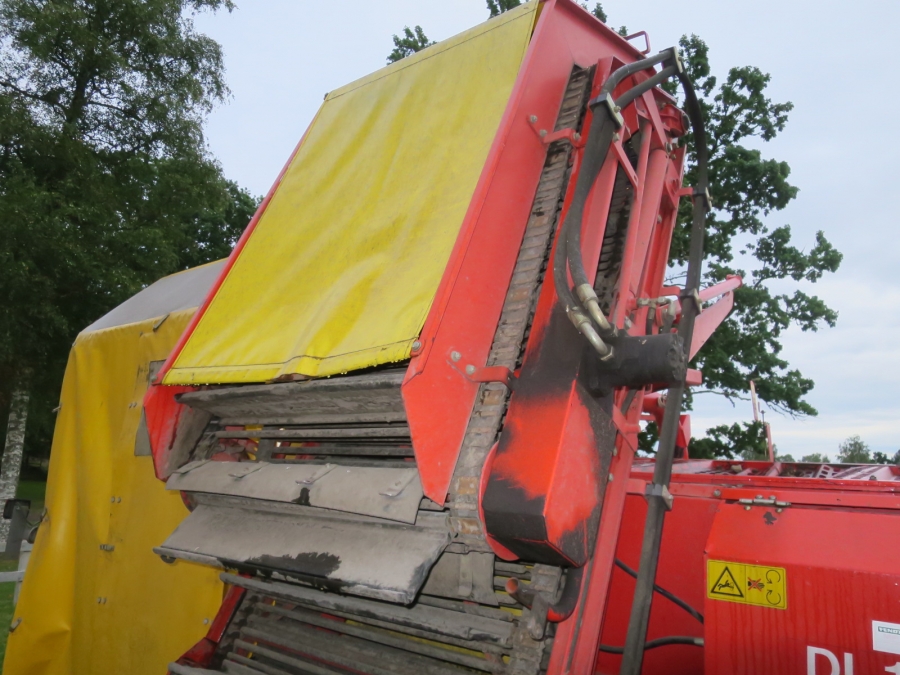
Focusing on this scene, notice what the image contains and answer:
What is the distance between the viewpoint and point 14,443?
34.9 feet

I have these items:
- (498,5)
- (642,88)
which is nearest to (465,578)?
(642,88)

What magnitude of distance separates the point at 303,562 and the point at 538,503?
0.78 m

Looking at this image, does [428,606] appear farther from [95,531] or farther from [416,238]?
[95,531]

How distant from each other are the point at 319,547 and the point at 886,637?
57.4 inches

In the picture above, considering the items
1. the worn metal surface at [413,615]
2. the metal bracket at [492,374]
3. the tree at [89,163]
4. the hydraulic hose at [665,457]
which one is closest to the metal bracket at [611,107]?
the hydraulic hose at [665,457]

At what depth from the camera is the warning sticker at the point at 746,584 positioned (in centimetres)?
175

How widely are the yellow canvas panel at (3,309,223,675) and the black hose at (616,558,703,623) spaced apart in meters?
1.92

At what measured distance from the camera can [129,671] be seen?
135 inches

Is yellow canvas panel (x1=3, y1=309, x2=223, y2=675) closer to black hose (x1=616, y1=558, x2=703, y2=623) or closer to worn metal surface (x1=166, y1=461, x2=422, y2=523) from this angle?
worn metal surface (x1=166, y1=461, x2=422, y2=523)

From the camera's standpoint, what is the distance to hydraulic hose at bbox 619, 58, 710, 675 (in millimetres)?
1799

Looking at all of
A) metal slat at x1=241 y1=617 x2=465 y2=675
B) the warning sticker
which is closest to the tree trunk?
metal slat at x1=241 y1=617 x2=465 y2=675

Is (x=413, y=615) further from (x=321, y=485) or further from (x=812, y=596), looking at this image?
(x=812, y=596)

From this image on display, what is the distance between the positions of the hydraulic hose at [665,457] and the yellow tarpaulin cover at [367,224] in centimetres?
73

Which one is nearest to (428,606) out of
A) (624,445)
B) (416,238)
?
(624,445)
